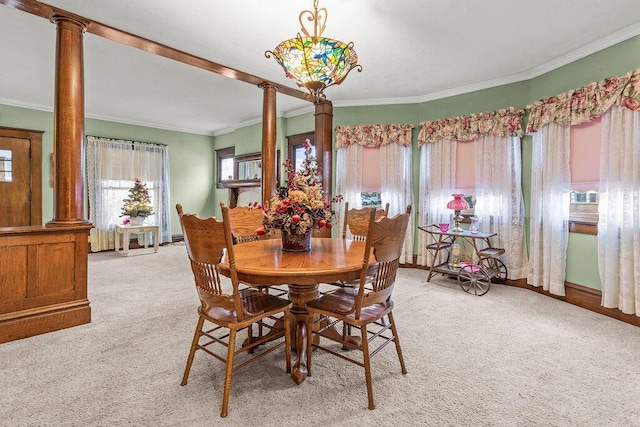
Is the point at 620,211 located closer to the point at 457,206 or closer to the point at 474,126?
the point at 457,206

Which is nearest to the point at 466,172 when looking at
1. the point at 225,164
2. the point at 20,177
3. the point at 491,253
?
the point at 491,253

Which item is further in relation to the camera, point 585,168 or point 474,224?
point 474,224

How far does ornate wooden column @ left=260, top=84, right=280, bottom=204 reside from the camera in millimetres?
4266

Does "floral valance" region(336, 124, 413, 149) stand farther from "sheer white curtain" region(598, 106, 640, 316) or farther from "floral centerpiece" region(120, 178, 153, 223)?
"floral centerpiece" region(120, 178, 153, 223)

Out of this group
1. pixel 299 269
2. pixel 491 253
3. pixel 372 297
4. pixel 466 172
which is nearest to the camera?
pixel 299 269

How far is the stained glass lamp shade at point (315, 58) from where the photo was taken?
214 cm

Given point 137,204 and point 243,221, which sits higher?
point 137,204

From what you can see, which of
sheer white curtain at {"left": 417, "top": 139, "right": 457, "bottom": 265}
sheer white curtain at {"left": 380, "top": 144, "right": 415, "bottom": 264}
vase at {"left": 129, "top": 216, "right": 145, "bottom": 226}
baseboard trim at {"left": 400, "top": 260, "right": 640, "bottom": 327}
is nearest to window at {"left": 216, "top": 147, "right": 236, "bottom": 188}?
vase at {"left": 129, "top": 216, "right": 145, "bottom": 226}

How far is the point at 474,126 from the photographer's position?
4359 millimetres

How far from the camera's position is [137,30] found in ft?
10.1

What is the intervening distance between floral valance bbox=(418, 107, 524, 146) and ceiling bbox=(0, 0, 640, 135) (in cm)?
43

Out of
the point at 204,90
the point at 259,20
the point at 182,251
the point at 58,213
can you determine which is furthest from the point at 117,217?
the point at 259,20

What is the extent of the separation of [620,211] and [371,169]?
9.96ft

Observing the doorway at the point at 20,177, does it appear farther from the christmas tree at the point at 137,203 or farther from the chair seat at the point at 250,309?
the chair seat at the point at 250,309
